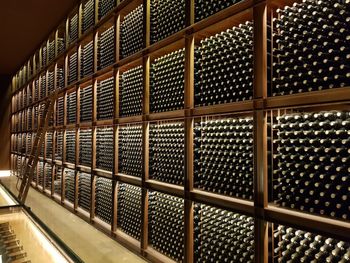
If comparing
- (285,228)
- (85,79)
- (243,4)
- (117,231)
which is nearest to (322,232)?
(285,228)

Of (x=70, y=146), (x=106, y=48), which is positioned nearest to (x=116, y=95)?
(x=106, y=48)

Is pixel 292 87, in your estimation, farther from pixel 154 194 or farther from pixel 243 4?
pixel 154 194

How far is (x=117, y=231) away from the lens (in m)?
4.64

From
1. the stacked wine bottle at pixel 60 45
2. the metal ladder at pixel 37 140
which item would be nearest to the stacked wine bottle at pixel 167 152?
the metal ladder at pixel 37 140

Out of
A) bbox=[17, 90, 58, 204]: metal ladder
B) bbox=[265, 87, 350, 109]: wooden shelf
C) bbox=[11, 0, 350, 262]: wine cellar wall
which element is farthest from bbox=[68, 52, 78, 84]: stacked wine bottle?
bbox=[265, 87, 350, 109]: wooden shelf

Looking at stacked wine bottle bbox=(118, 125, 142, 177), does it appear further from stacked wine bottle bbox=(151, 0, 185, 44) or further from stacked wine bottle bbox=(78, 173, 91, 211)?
stacked wine bottle bbox=(78, 173, 91, 211)

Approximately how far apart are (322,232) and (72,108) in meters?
5.49

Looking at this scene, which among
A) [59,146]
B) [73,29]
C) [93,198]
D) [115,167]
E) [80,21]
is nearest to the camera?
[115,167]

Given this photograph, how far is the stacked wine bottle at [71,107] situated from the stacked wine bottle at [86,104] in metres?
0.35

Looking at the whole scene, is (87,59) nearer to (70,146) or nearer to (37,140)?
(70,146)

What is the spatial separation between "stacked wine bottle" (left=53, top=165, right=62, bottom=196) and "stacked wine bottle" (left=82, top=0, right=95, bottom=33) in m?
3.15

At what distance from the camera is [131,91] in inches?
176

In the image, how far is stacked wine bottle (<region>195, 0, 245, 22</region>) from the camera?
115 inches

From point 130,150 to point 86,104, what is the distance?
1.87 meters
